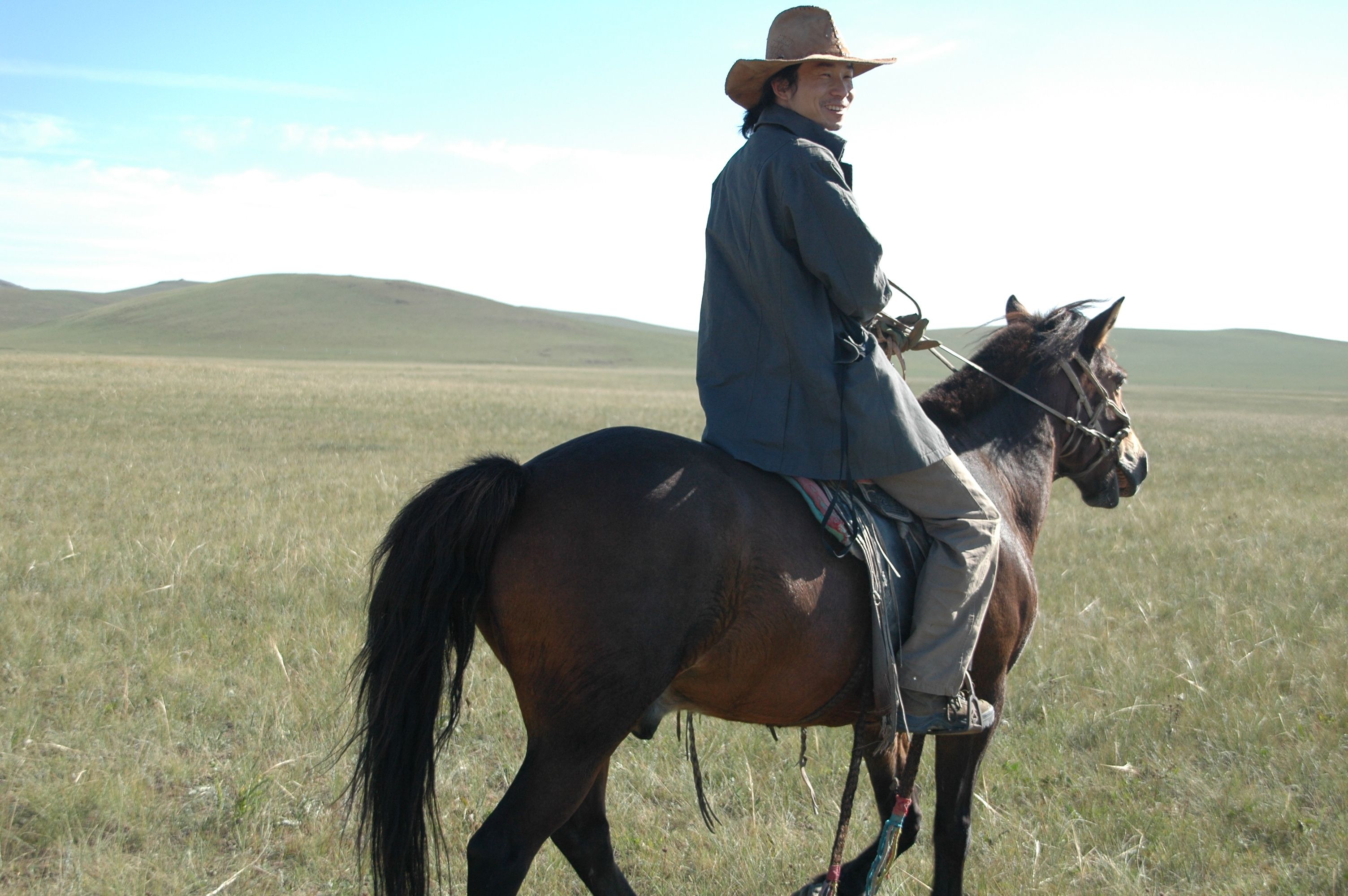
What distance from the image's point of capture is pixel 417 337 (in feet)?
349

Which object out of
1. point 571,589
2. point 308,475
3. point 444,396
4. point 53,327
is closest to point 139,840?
point 571,589

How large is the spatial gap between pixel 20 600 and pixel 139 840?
3.39 meters

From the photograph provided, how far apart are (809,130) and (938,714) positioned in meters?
2.09

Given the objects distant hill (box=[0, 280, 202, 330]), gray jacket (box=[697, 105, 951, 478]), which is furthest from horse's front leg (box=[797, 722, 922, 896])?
distant hill (box=[0, 280, 202, 330])

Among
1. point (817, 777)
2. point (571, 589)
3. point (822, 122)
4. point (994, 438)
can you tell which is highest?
point (822, 122)

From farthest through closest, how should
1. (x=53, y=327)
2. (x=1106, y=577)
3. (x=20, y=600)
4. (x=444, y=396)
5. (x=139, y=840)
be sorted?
(x=53, y=327) → (x=444, y=396) → (x=1106, y=577) → (x=20, y=600) → (x=139, y=840)

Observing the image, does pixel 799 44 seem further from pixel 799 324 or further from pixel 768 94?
pixel 799 324

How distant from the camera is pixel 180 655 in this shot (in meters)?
5.62

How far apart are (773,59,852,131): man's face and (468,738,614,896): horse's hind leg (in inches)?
90.2

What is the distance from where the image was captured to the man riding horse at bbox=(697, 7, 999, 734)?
3.12m

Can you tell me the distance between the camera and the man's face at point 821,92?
3.30 meters

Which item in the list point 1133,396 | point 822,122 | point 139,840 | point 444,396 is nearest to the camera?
point 822,122

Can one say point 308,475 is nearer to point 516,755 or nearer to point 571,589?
point 516,755

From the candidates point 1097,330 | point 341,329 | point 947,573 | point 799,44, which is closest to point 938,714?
point 947,573
